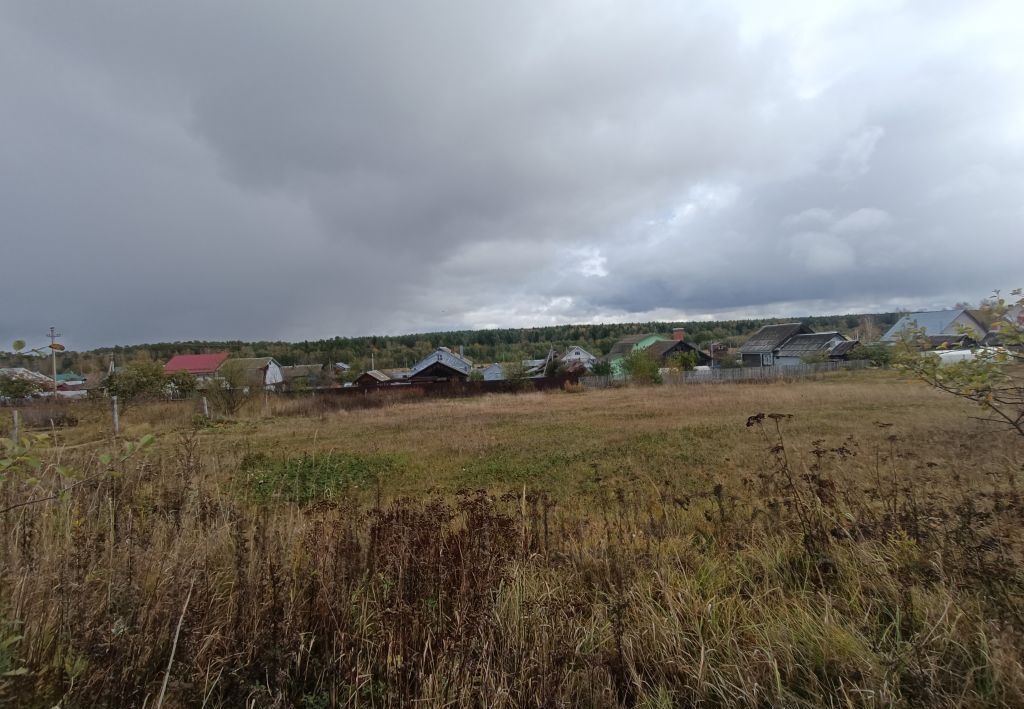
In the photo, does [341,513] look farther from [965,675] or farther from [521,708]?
[965,675]

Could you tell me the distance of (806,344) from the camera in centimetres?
5097

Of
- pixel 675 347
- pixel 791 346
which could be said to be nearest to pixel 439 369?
pixel 675 347

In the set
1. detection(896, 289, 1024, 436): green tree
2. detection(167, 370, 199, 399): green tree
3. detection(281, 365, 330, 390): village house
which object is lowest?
detection(281, 365, 330, 390): village house

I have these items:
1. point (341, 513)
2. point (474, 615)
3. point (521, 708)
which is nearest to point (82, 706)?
point (474, 615)

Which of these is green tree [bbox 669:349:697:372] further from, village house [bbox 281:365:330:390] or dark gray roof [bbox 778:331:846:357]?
village house [bbox 281:365:330:390]

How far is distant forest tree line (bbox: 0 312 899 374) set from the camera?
89250 millimetres

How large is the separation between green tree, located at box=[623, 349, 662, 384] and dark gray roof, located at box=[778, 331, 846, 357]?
21.9 metres

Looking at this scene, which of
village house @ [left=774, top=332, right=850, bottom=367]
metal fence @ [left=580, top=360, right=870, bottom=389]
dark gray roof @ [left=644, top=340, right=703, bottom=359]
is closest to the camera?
metal fence @ [left=580, top=360, right=870, bottom=389]

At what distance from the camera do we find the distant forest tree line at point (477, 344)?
293ft

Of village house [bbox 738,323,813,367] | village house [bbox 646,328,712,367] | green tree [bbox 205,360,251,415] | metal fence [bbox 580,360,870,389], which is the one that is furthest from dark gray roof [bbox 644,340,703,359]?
green tree [bbox 205,360,251,415]

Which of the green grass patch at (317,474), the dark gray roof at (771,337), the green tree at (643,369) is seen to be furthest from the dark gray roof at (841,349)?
the green grass patch at (317,474)

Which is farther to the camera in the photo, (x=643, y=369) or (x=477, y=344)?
(x=477, y=344)

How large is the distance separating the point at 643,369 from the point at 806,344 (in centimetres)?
2644

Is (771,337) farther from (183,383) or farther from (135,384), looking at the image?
(135,384)
